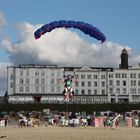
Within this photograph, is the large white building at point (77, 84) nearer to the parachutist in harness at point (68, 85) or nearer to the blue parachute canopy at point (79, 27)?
the parachutist in harness at point (68, 85)

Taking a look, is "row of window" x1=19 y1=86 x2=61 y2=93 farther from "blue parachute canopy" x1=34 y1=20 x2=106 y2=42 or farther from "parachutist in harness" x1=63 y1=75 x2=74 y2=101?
"blue parachute canopy" x1=34 y1=20 x2=106 y2=42

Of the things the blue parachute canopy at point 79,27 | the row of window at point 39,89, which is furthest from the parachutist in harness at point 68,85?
the row of window at point 39,89

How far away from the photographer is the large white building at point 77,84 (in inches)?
4894

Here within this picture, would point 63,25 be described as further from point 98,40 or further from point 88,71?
point 88,71

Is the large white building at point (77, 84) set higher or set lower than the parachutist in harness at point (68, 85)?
higher

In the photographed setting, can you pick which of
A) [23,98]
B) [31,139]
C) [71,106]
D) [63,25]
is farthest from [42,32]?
[23,98]

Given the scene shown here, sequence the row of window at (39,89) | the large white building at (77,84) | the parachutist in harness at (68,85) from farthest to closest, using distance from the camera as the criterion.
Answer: the large white building at (77,84) → the row of window at (39,89) → the parachutist in harness at (68,85)

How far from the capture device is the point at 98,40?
1939 inches

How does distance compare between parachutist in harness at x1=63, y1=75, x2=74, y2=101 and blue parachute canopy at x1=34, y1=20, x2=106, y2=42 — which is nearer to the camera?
blue parachute canopy at x1=34, y1=20, x2=106, y2=42

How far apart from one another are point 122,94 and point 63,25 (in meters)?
79.1

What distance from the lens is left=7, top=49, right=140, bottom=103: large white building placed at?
124 metres

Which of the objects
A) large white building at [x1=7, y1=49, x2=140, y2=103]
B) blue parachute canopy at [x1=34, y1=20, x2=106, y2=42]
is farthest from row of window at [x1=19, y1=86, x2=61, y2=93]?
blue parachute canopy at [x1=34, y1=20, x2=106, y2=42]

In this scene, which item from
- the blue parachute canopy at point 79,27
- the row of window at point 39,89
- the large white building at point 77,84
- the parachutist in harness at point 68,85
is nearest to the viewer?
the blue parachute canopy at point 79,27

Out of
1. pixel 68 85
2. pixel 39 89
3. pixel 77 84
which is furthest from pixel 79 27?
pixel 77 84
